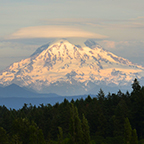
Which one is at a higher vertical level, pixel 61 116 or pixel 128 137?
pixel 61 116

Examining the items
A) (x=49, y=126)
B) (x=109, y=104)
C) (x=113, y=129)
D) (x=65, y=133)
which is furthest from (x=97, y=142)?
(x=109, y=104)

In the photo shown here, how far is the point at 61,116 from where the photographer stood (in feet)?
491

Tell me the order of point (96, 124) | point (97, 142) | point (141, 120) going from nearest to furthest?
point (97, 142) < point (141, 120) < point (96, 124)

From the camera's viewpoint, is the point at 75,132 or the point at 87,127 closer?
the point at 75,132

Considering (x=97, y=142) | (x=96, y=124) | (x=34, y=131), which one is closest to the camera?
(x=34, y=131)

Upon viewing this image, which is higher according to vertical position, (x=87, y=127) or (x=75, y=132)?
(x=87, y=127)

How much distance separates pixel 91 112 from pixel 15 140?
172 ft

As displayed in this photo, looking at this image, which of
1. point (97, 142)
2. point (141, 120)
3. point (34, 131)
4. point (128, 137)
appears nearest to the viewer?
point (128, 137)

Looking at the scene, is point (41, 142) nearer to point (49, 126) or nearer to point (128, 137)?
point (128, 137)

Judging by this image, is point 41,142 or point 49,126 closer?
point 41,142

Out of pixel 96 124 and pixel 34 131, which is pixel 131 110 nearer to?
pixel 96 124

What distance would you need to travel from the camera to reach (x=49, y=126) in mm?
146625

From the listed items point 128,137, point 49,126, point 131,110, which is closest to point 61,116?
point 49,126

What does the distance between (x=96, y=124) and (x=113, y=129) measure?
8.57m
